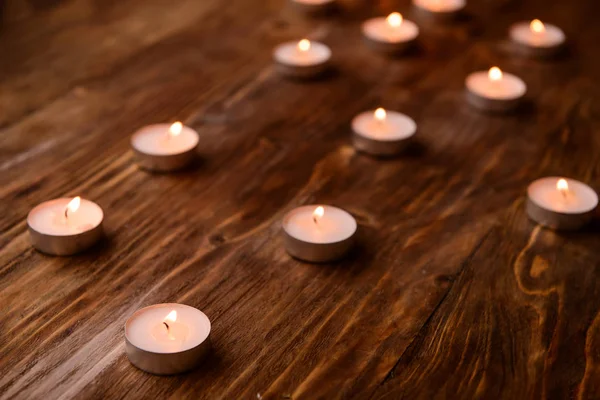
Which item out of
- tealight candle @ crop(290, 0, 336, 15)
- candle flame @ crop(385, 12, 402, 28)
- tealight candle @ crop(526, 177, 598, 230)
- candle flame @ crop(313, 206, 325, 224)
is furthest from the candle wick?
tealight candle @ crop(290, 0, 336, 15)

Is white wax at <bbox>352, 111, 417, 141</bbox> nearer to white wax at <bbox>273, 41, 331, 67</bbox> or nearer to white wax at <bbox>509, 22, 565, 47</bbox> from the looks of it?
white wax at <bbox>273, 41, 331, 67</bbox>

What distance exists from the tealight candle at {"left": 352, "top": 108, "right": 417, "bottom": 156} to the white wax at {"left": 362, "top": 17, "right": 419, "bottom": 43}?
0.34m

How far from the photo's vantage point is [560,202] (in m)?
1.37

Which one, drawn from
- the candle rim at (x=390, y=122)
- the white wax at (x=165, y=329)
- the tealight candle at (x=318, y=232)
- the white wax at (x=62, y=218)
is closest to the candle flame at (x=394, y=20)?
the candle rim at (x=390, y=122)

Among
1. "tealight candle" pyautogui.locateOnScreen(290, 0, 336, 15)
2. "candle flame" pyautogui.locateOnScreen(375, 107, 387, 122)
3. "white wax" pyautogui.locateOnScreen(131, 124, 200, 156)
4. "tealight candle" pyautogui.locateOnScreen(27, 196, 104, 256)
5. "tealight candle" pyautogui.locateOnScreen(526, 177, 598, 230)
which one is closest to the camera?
"tealight candle" pyautogui.locateOnScreen(27, 196, 104, 256)

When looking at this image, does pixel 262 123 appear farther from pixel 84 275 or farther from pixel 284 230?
pixel 84 275

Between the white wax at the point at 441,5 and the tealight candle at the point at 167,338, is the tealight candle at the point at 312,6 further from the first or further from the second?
the tealight candle at the point at 167,338

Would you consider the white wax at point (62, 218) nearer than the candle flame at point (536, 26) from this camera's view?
Yes

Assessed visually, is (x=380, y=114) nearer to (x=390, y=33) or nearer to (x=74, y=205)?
(x=390, y=33)

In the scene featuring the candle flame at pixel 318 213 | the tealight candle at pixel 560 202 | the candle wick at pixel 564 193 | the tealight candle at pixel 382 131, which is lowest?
the tealight candle at pixel 560 202

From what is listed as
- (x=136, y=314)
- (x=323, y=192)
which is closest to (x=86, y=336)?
(x=136, y=314)

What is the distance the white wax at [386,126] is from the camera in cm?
154

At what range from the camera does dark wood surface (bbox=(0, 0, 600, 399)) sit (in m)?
1.05

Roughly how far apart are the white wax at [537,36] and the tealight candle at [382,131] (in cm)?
54
